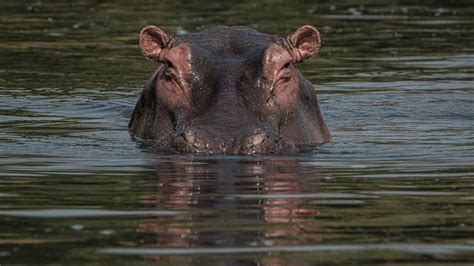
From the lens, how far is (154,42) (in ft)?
43.0

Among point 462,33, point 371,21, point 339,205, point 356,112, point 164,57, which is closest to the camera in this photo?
point 339,205

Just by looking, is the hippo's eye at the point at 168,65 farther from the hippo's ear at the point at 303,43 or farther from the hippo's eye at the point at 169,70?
the hippo's ear at the point at 303,43

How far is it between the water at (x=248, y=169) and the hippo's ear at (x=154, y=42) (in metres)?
0.82

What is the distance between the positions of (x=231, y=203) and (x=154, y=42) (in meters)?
4.40

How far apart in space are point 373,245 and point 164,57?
557 centimetres

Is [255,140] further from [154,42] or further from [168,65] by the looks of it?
[154,42]

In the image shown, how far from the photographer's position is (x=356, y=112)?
52.4 feet

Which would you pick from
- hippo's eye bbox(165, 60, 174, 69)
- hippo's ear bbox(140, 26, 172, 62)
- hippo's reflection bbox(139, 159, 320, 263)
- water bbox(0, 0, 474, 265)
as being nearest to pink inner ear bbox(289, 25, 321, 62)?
water bbox(0, 0, 474, 265)

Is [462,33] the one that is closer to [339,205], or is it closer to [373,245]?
[339,205]

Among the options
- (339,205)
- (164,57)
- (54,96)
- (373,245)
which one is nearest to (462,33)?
(54,96)

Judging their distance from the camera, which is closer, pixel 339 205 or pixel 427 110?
pixel 339 205

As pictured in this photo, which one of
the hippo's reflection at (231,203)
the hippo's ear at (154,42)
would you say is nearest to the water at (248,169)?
the hippo's reflection at (231,203)

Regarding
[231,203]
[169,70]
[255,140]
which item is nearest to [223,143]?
[255,140]

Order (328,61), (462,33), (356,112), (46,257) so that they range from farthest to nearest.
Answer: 1. (462,33)
2. (328,61)
3. (356,112)
4. (46,257)
